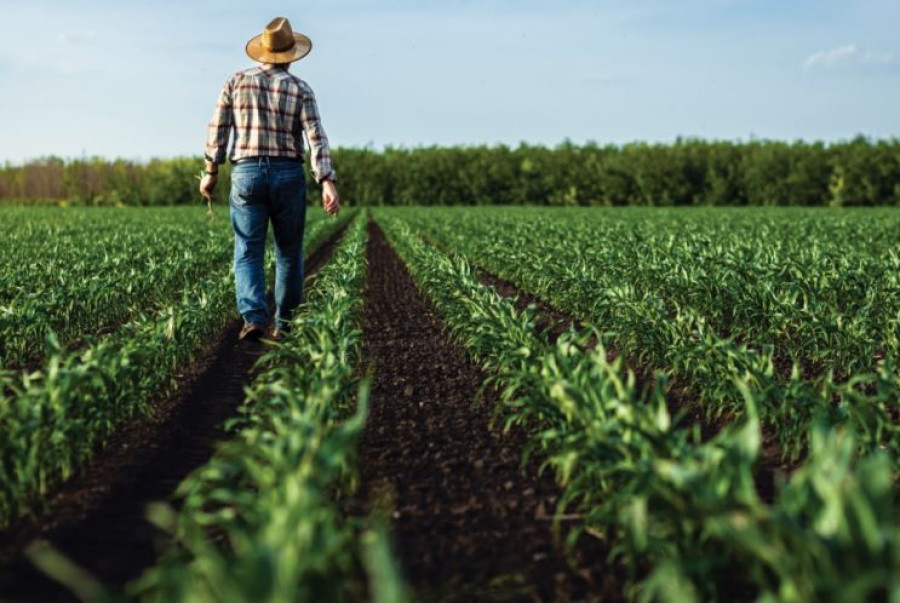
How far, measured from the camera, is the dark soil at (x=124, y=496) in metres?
3.50

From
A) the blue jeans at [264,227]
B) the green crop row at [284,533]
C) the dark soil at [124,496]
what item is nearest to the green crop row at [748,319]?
the green crop row at [284,533]

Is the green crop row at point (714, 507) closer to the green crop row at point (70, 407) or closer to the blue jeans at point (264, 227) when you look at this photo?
the green crop row at point (70, 407)

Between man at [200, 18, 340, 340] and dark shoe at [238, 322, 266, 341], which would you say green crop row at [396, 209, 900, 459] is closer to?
man at [200, 18, 340, 340]

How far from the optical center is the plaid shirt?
7.61 meters

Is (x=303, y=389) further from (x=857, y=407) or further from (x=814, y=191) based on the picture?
(x=814, y=191)

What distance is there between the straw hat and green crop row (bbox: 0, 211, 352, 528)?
2479mm

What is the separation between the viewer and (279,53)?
768cm

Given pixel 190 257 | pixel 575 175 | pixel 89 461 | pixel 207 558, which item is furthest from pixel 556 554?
pixel 575 175

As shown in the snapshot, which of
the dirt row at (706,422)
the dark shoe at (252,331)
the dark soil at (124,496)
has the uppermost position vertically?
the dark shoe at (252,331)

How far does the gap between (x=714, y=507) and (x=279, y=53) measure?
623cm

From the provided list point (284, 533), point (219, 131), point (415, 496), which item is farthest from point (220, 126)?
point (284, 533)

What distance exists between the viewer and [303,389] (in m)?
4.76

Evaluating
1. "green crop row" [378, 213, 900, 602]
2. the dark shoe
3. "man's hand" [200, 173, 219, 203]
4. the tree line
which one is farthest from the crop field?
the tree line

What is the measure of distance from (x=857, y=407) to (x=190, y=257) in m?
10.1
